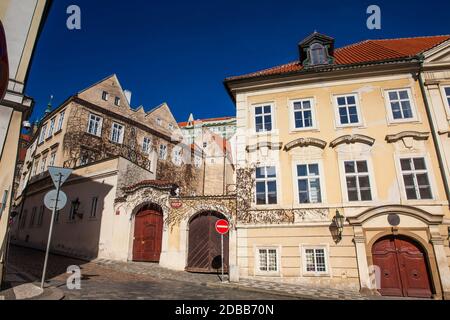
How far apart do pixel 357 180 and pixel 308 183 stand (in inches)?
77.4

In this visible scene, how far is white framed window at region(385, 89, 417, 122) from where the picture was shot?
39.9ft

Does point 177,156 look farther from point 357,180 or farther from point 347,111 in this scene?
point 357,180

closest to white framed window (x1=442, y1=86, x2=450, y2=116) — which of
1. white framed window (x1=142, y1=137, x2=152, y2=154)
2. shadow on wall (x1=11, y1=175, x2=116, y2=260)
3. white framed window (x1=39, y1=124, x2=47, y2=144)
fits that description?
shadow on wall (x1=11, y1=175, x2=116, y2=260)

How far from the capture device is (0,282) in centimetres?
733

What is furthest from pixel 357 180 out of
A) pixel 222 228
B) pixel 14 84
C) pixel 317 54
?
pixel 14 84

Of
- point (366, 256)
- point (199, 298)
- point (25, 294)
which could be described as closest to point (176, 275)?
point (199, 298)

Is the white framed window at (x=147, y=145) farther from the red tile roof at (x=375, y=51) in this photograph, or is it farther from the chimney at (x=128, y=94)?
the red tile roof at (x=375, y=51)

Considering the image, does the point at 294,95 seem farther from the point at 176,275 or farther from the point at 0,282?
the point at 0,282

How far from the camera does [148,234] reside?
15281 mm

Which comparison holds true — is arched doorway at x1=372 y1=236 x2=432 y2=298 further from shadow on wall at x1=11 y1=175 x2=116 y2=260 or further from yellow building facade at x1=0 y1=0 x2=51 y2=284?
shadow on wall at x1=11 y1=175 x2=116 y2=260

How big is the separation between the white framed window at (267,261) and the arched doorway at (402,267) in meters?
3.69

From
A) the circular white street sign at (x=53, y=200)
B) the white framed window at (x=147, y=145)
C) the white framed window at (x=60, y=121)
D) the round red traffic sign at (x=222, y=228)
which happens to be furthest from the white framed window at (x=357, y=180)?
the white framed window at (x=60, y=121)

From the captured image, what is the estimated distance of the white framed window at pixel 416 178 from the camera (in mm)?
11039
